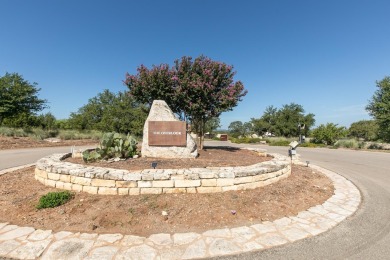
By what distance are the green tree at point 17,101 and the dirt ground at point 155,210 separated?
68.7 ft

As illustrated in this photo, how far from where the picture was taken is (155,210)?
13.4ft

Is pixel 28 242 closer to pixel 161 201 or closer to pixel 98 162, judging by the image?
pixel 161 201

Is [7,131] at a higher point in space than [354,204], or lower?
higher

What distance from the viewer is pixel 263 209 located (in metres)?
4.26

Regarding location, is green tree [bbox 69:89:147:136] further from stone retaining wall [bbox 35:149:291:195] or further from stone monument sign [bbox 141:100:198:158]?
stone retaining wall [bbox 35:149:291:195]

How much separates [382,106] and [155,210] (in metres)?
21.1

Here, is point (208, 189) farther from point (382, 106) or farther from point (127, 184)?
point (382, 106)

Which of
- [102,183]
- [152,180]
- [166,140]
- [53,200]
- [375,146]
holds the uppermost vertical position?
[166,140]

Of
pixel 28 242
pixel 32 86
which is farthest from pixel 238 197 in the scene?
pixel 32 86

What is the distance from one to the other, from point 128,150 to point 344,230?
641 cm

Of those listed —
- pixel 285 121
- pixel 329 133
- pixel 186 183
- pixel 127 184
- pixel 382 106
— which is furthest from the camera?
pixel 285 121

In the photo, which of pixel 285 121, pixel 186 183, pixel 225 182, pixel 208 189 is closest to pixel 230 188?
pixel 225 182

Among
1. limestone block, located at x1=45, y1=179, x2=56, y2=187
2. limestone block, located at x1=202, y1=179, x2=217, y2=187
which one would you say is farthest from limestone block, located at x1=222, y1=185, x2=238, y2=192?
limestone block, located at x1=45, y1=179, x2=56, y2=187

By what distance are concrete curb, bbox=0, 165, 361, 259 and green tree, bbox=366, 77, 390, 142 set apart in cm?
1861
